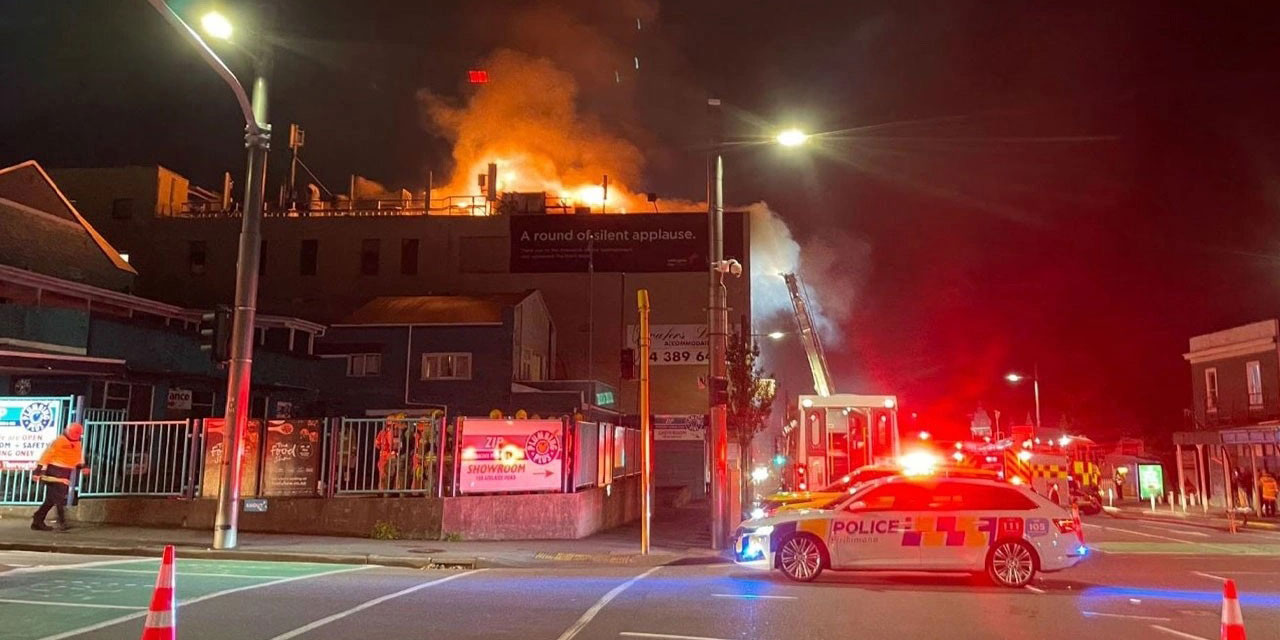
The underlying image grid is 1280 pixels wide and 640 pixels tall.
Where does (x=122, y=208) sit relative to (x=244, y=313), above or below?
above

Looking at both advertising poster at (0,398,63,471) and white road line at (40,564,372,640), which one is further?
advertising poster at (0,398,63,471)

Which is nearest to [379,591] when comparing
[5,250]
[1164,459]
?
[5,250]

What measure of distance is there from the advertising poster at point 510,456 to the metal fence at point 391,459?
488mm

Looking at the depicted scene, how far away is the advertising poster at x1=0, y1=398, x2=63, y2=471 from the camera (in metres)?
16.5

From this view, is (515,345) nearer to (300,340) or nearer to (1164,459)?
(300,340)

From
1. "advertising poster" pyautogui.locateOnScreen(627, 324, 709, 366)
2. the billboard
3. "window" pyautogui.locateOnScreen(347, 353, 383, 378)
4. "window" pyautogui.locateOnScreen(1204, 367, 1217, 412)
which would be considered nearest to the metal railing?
"window" pyautogui.locateOnScreen(347, 353, 383, 378)

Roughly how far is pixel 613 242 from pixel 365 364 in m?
13.8

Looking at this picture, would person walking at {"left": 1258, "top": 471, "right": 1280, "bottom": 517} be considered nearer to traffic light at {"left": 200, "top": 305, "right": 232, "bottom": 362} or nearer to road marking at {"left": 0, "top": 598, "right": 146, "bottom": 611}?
traffic light at {"left": 200, "top": 305, "right": 232, "bottom": 362}

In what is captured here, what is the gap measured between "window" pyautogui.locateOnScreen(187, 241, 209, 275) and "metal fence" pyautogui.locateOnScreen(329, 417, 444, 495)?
32935 millimetres

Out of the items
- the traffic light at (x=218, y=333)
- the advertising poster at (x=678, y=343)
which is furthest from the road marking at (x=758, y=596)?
the advertising poster at (x=678, y=343)

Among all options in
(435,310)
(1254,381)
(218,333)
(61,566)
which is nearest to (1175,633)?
(61,566)

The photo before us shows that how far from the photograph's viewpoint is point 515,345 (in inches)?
1396

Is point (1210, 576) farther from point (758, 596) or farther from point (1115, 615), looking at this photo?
point (758, 596)

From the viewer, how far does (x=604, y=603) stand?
31.7 ft
